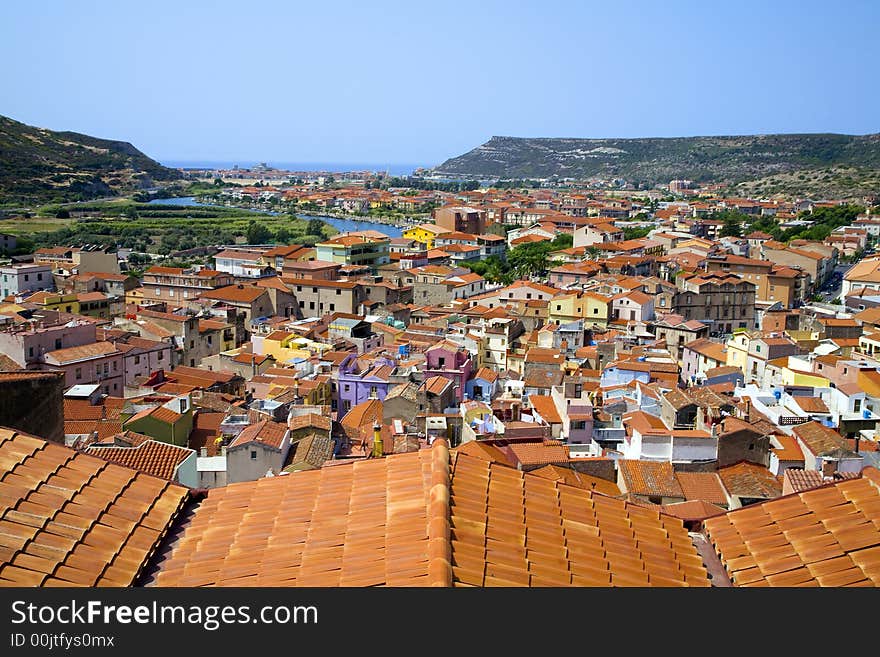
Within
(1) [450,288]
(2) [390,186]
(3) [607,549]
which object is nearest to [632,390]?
(3) [607,549]

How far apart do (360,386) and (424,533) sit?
15.9m

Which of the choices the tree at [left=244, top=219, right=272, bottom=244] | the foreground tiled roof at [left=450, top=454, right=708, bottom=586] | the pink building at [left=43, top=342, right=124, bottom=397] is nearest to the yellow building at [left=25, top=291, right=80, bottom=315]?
the pink building at [left=43, top=342, right=124, bottom=397]

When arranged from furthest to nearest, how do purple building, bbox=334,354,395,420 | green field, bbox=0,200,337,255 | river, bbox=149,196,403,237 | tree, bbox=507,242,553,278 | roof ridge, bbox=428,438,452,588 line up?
1. river, bbox=149,196,403,237
2. green field, bbox=0,200,337,255
3. tree, bbox=507,242,553,278
4. purple building, bbox=334,354,395,420
5. roof ridge, bbox=428,438,452,588

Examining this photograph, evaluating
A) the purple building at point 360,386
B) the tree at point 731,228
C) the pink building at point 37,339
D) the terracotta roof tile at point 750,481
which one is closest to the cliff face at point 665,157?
the tree at point 731,228

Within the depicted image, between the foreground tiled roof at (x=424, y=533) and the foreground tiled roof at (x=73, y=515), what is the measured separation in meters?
0.20

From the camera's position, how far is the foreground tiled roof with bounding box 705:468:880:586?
425cm

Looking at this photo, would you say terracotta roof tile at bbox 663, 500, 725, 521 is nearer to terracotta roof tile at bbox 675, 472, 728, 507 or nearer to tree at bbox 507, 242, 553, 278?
terracotta roof tile at bbox 675, 472, 728, 507

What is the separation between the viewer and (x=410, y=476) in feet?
15.5

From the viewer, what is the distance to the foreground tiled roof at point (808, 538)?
4.25m

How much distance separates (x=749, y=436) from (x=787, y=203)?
8253cm

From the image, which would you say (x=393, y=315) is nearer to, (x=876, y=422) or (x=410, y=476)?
(x=876, y=422)

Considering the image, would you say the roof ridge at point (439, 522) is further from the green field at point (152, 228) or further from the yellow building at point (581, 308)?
the green field at point (152, 228)

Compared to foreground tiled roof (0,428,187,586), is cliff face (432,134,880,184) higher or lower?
higher

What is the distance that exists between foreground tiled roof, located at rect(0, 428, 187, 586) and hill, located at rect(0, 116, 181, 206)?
78353 mm
